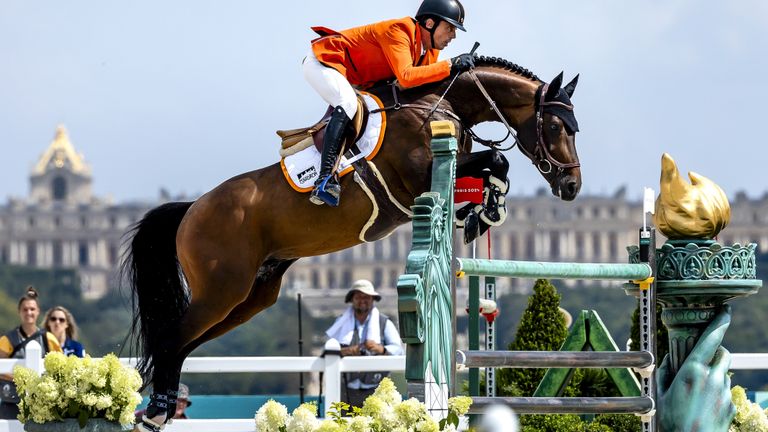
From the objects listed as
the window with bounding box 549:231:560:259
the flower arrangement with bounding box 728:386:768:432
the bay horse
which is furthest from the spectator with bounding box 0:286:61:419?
the window with bounding box 549:231:560:259

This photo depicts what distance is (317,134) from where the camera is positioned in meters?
7.77

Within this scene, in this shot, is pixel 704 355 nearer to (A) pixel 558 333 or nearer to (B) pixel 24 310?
(A) pixel 558 333

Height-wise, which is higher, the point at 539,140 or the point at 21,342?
the point at 539,140

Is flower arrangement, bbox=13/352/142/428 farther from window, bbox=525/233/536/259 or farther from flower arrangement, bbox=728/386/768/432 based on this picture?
window, bbox=525/233/536/259

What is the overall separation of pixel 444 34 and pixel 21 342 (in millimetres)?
4377

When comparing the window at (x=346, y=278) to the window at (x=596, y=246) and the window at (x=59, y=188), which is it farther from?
the window at (x=59, y=188)

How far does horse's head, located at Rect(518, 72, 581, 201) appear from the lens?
25.4 ft

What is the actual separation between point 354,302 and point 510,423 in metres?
6.33

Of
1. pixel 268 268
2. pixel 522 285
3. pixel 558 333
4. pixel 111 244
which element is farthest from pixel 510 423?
pixel 111 244

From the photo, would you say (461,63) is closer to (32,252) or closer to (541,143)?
(541,143)

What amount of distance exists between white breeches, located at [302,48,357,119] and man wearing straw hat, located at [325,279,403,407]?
3.39 meters

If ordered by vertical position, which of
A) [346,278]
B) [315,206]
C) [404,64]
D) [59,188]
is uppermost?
[59,188]

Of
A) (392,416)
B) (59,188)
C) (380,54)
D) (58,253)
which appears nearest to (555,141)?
(380,54)

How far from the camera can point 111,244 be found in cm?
15625
